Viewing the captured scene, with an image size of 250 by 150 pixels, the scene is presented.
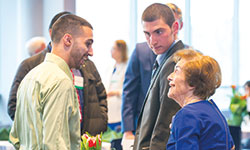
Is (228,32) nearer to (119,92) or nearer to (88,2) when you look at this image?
(88,2)

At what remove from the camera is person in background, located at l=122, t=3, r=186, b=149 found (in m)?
3.02

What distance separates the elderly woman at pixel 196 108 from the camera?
164 centimetres

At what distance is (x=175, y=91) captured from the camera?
1828mm

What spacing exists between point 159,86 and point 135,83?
3.27 ft

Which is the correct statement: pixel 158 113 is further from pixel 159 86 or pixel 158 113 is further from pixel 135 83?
pixel 135 83

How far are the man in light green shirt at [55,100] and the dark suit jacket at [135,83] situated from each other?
3.30 feet

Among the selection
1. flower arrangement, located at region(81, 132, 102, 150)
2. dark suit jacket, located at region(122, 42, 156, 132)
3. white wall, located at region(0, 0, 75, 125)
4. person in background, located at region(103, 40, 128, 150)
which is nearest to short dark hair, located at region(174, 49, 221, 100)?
flower arrangement, located at region(81, 132, 102, 150)

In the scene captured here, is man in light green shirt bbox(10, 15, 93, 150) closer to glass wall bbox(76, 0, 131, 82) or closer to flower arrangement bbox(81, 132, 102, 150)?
flower arrangement bbox(81, 132, 102, 150)

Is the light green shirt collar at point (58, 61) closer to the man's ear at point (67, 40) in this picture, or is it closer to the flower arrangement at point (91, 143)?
the man's ear at point (67, 40)

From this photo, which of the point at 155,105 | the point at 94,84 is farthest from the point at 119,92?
the point at 155,105

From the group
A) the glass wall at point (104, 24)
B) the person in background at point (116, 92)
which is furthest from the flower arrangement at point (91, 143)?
the glass wall at point (104, 24)

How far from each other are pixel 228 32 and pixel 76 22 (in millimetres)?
7293

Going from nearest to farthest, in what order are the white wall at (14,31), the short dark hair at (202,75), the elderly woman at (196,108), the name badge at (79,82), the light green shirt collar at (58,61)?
1. the elderly woman at (196,108)
2. the short dark hair at (202,75)
3. the light green shirt collar at (58,61)
4. the name badge at (79,82)
5. the white wall at (14,31)

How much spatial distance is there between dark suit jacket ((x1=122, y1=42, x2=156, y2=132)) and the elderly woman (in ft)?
3.61
